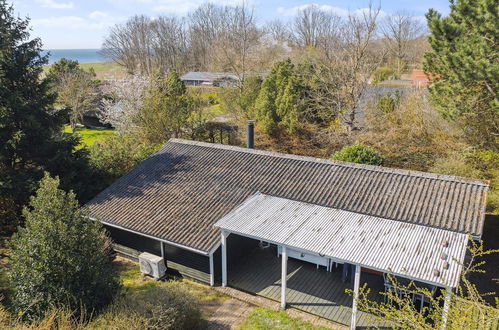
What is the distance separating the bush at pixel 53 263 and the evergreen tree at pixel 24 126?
6574 mm

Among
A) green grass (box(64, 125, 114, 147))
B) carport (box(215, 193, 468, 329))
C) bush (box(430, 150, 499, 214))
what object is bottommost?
green grass (box(64, 125, 114, 147))

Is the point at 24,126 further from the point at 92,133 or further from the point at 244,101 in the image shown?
the point at 92,133

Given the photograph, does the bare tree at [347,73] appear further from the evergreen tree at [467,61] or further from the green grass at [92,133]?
the green grass at [92,133]

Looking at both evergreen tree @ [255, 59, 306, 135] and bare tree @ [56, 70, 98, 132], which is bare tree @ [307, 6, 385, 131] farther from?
bare tree @ [56, 70, 98, 132]

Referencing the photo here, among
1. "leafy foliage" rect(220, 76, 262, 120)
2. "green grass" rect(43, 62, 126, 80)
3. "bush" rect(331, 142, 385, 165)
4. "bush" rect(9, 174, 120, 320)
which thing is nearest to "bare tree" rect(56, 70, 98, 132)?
"green grass" rect(43, 62, 126, 80)

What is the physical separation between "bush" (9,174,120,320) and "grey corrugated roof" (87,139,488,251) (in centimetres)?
322

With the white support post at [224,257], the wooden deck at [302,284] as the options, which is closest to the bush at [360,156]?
the wooden deck at [302,284]

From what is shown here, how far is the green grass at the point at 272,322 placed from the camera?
10.7m

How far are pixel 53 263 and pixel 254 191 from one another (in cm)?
740

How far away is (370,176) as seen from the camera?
14.1 metres

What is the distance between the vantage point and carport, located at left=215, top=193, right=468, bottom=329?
9633mm

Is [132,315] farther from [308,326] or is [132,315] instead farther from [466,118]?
[466,118]

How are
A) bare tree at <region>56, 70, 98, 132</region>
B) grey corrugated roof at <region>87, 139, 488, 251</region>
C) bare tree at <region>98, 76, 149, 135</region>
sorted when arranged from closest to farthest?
grey corrugated roof at <region>87, 139, 488, 251</region>
bare tree at <region>98, 76, 149, 135</region>
bare tree at <region>56, 70, 98, 132</region>

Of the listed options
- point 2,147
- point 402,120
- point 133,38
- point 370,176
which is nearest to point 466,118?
point 402,120
